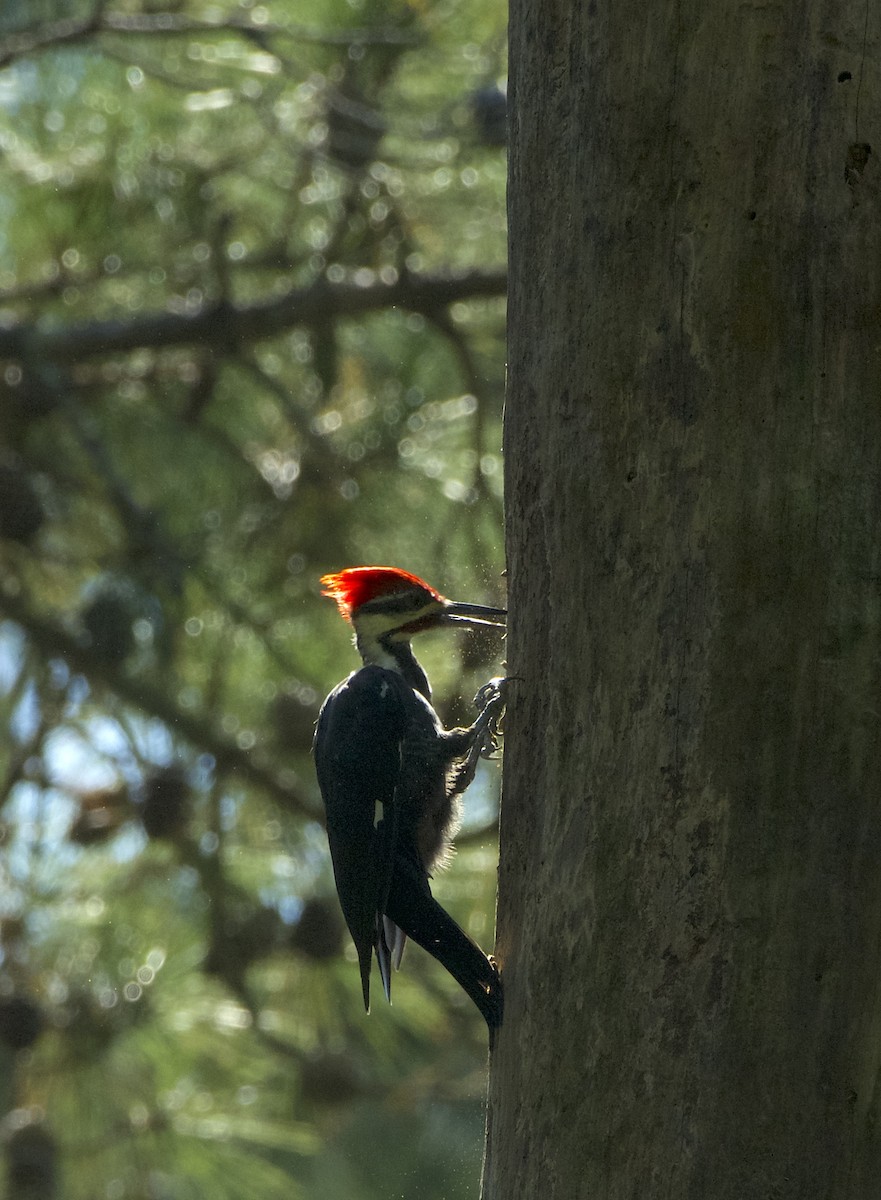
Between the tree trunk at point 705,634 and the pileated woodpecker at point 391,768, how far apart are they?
444 millimetres

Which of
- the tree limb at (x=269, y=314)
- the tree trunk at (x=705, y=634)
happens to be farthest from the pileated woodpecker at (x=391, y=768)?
the tree limb at (x=269, y=314)

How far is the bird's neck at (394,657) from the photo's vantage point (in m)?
2.65

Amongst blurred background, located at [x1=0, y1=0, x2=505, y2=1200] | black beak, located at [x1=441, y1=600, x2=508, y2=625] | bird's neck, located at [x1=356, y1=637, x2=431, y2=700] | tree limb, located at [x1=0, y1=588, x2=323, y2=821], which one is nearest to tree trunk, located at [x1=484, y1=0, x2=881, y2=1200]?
black beak, located at [x1=441, y1=600, x2=508, y2=625]

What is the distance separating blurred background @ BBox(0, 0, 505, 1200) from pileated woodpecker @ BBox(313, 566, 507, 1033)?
26.2 inches

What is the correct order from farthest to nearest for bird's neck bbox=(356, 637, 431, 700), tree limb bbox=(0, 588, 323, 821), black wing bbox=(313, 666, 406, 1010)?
1. tree limb bbox=(0, 588, 323, 821)
2. bird's neck bbox=(356, 637, 431, 700)
3. black wing bbox=(313, 666, 406, 1010)

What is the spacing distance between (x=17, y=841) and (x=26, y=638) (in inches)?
20.5

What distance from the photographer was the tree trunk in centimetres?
142

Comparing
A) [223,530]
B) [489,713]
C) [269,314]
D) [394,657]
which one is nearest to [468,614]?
[394,657]

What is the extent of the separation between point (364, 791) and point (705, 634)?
0.93m

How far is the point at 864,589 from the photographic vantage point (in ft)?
4.81

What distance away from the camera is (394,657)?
2662mm

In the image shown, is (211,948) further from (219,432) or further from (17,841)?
(219,432)

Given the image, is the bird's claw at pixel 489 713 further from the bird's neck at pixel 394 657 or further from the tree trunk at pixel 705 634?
the tree trunk at pixel 705 634

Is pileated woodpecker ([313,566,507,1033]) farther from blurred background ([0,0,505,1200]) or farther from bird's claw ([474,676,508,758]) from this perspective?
blurred background ([0,0,505,1200])
